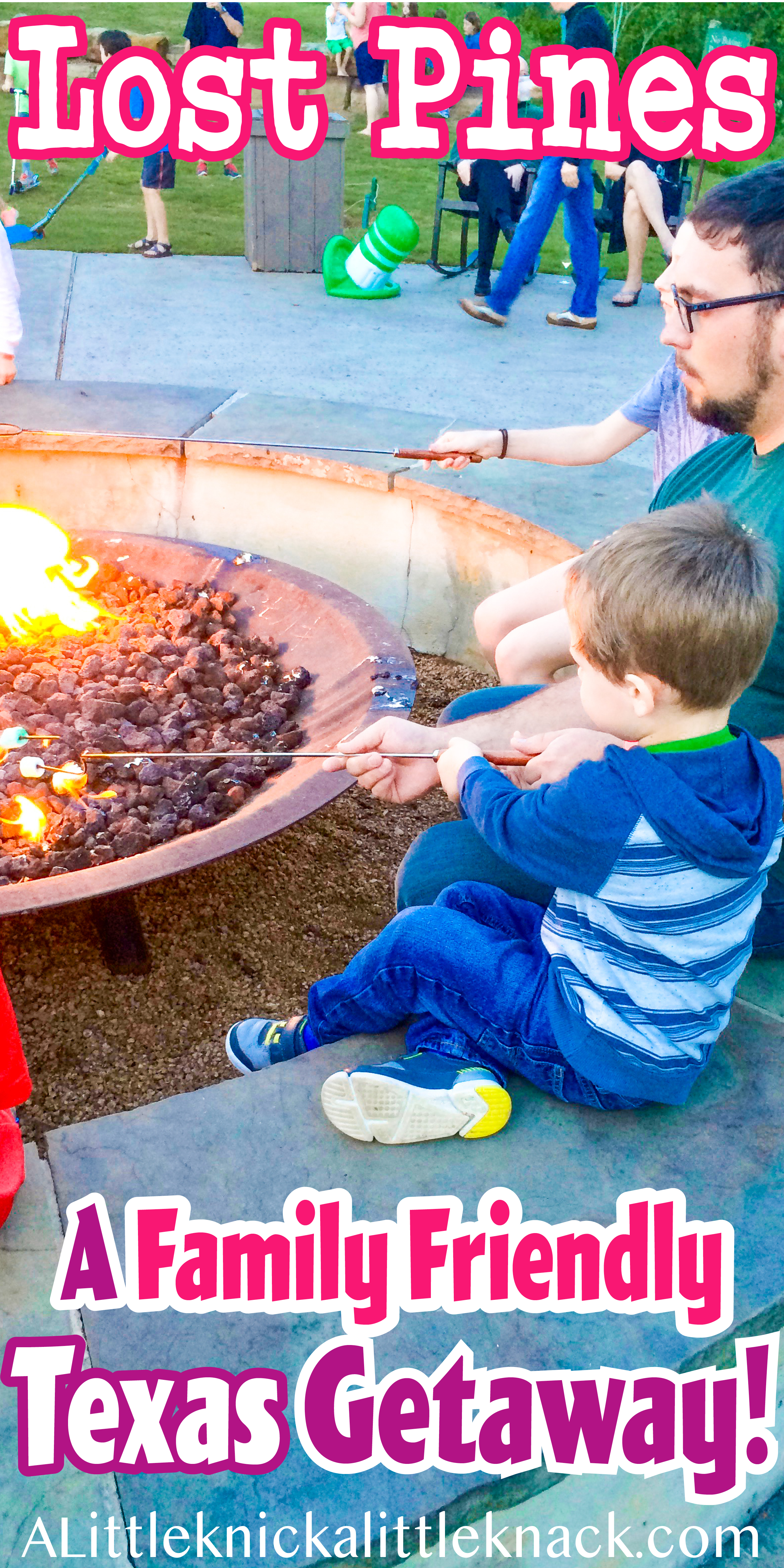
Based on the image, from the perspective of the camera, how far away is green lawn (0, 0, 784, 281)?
8570 mm

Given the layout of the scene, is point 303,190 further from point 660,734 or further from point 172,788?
point 660,734

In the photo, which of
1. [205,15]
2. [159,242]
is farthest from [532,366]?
[205,15]

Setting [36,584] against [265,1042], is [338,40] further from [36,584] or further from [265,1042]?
[265,1042]

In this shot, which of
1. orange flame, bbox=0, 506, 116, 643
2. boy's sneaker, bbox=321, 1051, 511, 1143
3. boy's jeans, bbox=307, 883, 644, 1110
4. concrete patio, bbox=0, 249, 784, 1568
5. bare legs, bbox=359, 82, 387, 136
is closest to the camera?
concrete patio, bbox=0, 249, 784, 1568

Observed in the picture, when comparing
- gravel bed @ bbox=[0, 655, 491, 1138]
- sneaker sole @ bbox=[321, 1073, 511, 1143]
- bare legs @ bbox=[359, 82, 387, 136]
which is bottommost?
gravel bed @ bbox=[0, 655, 491, 1138]

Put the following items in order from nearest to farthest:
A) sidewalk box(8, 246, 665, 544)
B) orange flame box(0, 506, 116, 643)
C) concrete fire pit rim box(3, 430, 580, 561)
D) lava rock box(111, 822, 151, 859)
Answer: lava rock box(111, 822, 151, 859), orange flame box(0, 506, 116, 643), concrete fire pit rim box(3, 430, 580, 561), sidewalk box(8, 246, 665, 544)

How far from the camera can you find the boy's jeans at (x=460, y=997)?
186 centimetres

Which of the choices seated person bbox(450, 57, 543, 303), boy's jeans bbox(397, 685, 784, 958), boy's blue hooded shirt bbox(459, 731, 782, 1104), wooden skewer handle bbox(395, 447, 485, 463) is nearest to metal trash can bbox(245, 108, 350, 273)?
seated person bbox(450, 57, 543, 303)

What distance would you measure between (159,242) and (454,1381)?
7873mm

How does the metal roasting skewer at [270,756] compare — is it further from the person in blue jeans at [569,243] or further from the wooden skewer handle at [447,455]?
the person in blue jeans at [569,243]

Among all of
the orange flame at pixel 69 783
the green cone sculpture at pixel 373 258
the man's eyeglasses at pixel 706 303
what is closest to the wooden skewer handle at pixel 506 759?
the man's eyeglasses at pixel 706 303

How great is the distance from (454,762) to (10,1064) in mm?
791

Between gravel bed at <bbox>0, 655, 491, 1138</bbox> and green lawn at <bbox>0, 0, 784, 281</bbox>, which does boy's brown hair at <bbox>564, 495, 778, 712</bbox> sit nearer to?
gravel bed at <bbox>0, 655, 491, 1138</bbox>

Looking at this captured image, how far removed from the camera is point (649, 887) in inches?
67.3
